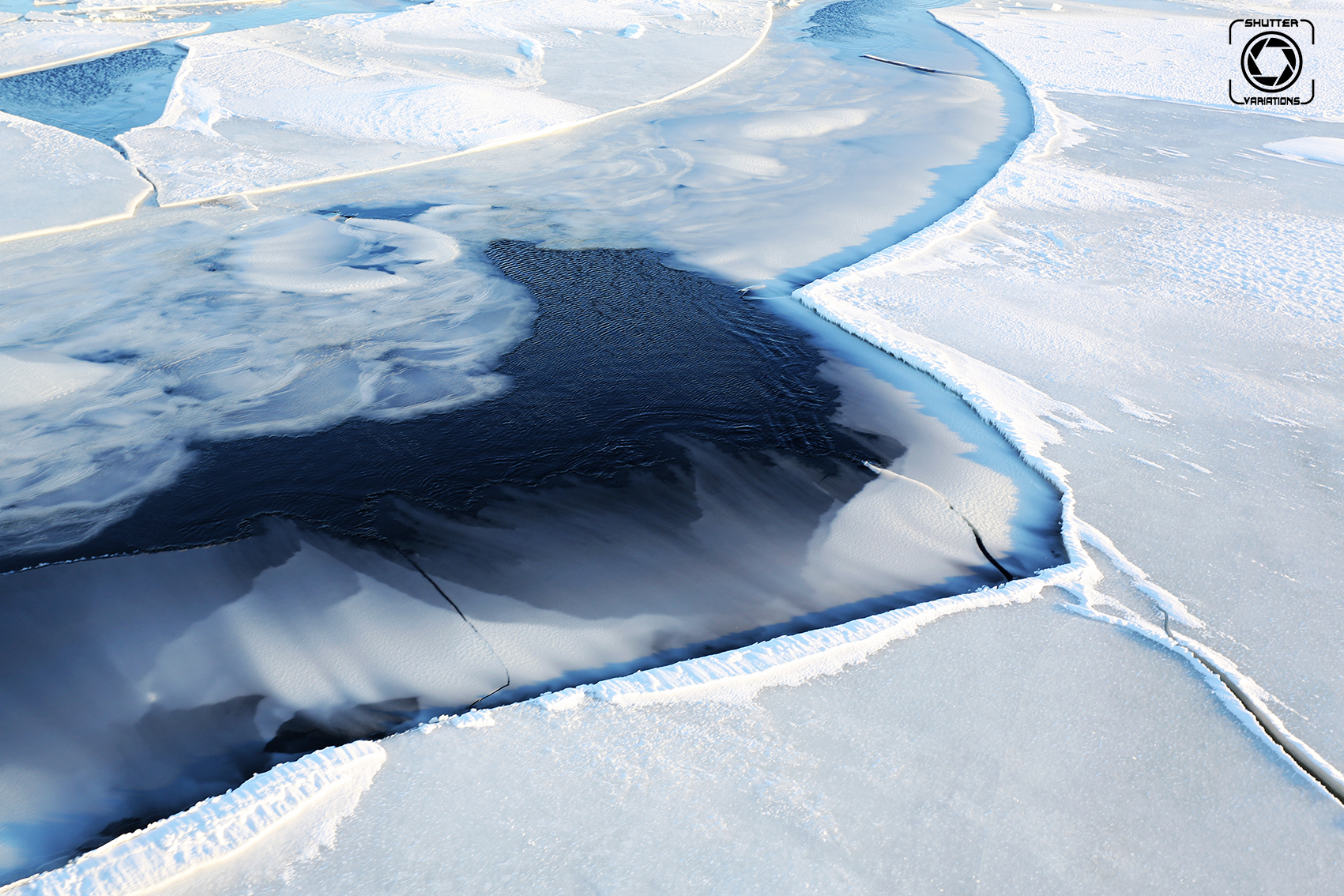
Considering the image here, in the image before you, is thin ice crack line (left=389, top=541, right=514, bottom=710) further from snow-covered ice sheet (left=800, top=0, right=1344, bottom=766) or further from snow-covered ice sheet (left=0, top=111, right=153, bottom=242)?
snow-covered ice sheet (left=0, top=111, right=153, bottom=242)

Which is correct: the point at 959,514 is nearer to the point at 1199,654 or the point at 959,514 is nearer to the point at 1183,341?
the point at 1199,654

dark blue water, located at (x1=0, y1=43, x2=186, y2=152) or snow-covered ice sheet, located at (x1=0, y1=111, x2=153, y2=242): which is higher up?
dark blue water, located at (x1=0, y1=43, x2=186, y2=152)

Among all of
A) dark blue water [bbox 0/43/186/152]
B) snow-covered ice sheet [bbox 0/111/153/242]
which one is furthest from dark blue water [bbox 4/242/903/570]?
dark blue water [bbox 0/43/186/152]

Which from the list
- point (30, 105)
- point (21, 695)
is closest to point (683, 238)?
point (21, 695)

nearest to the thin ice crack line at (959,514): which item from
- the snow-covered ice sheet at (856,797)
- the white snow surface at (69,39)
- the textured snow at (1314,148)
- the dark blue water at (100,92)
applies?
the snow-covered ice sheet at (856,797)

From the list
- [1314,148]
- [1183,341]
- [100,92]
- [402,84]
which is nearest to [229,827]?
[1183,341]

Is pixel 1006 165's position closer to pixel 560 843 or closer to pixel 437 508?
pixel 437 508
